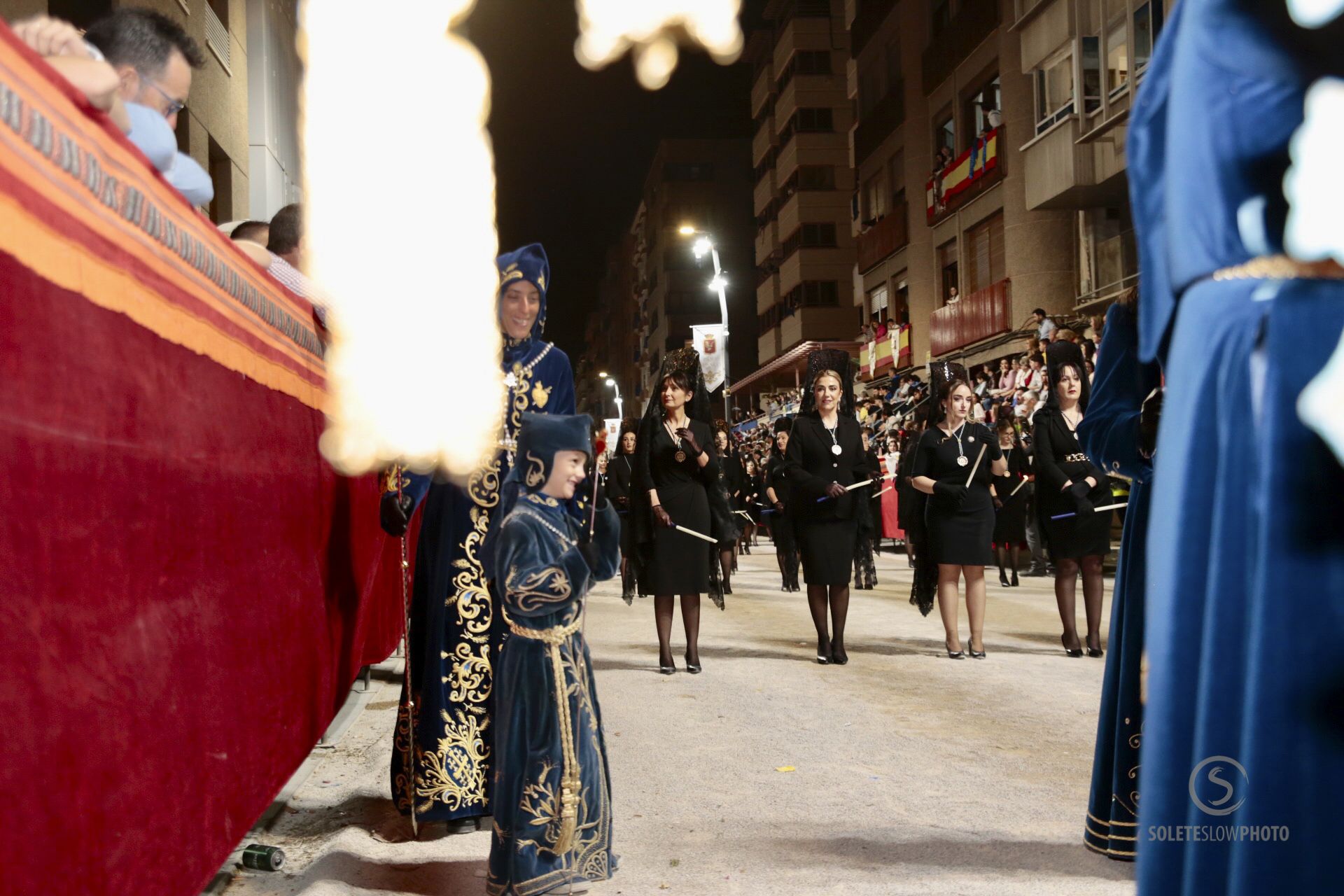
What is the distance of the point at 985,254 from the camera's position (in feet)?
109

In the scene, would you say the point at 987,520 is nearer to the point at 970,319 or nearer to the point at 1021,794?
the point at 1021,794

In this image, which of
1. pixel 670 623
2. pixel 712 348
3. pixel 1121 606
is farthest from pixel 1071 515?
pixel 712 348

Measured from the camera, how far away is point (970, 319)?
3209 centimetres

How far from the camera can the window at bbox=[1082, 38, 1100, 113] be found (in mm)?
25531

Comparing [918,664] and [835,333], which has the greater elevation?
[835,333]

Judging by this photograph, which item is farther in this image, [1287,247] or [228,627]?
[228,627]

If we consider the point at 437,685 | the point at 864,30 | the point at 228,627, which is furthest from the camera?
the point at 864,30

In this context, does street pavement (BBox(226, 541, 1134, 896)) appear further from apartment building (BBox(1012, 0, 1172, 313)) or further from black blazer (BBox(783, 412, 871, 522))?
apartment building (BBox(1012, 0, 1172, 313))

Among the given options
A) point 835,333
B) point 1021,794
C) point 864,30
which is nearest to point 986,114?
point 864,30

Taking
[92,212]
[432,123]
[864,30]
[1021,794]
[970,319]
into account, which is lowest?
[1021,794]

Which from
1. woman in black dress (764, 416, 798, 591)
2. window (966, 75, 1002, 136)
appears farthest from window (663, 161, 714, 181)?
woman in black dress (764, 416, 798, 591)

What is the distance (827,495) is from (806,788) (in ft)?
14.2

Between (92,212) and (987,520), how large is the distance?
311 inches

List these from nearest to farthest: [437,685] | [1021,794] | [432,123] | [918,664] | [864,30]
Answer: [437,685]
[1021,794]
[918,664]
[432,123]
[864,30]
